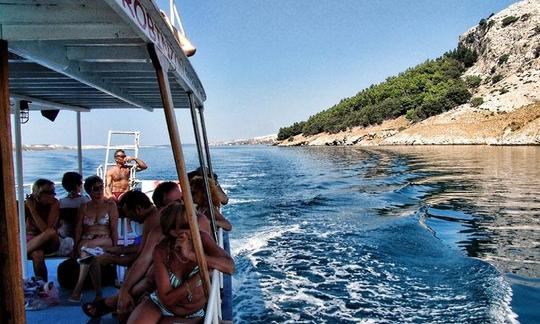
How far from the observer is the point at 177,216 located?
9.71 ft

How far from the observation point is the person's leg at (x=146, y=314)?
10.3ft

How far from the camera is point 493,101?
61.0 meters

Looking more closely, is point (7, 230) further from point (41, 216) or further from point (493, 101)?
point (493, 101)

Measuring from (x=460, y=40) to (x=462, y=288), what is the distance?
108786 millimetres

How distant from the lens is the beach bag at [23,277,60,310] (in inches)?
169

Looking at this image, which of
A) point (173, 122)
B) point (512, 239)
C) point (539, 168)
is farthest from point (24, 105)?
point (539, 168)

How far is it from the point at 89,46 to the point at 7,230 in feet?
4.79

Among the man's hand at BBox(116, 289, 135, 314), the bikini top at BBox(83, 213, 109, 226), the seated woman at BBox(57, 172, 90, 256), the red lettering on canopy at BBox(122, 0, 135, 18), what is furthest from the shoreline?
the red lettering on canopy at BBox(122, 0, 135, 18)

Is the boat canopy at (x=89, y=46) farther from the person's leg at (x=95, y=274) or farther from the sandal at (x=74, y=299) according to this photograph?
the sandal at (x=74, y=299)

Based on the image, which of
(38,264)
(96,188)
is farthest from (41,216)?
(96,188)

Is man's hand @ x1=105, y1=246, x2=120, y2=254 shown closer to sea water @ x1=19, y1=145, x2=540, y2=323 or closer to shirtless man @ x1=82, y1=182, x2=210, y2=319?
shirtless man @ x1=82, y1=182, x2=210, y2=319

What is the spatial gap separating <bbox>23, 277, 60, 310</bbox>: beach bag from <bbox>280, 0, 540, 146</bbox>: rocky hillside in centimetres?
→ 4911

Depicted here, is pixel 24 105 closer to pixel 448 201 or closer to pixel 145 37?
pixel 145 37

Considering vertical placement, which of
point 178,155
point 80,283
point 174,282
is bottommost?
point 80,283
